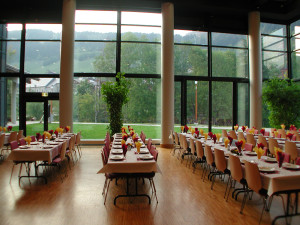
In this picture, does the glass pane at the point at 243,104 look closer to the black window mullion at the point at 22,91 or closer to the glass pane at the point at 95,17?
the glass pane at the point at 95,17

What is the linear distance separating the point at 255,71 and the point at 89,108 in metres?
8.37

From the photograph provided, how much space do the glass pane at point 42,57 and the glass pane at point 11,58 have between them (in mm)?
411

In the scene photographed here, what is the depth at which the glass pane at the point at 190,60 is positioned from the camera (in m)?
A: 11.5

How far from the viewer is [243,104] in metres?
12.1

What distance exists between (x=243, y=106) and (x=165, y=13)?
6.10 meters

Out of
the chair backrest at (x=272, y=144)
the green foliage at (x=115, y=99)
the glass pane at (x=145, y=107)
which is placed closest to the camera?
the chair backrest at (x=272, y=144)

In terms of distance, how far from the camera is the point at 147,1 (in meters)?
10.6

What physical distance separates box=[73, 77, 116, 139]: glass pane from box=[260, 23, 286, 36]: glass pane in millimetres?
8345

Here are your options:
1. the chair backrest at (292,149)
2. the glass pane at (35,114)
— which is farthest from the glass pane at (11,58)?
the chair backrest at (292,149)

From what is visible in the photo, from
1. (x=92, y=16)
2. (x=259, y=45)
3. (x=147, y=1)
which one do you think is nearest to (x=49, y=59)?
(x=92, y=16)

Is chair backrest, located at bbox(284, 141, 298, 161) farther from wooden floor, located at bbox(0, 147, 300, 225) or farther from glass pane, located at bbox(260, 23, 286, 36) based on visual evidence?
glass pane, located at bbox(260, 23, 286, 36)

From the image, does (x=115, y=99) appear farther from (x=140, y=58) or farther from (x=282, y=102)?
(x=282, y=102)

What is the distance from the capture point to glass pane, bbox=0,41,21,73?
10.7 meters

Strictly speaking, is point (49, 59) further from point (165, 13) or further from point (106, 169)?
point (106, 169)
